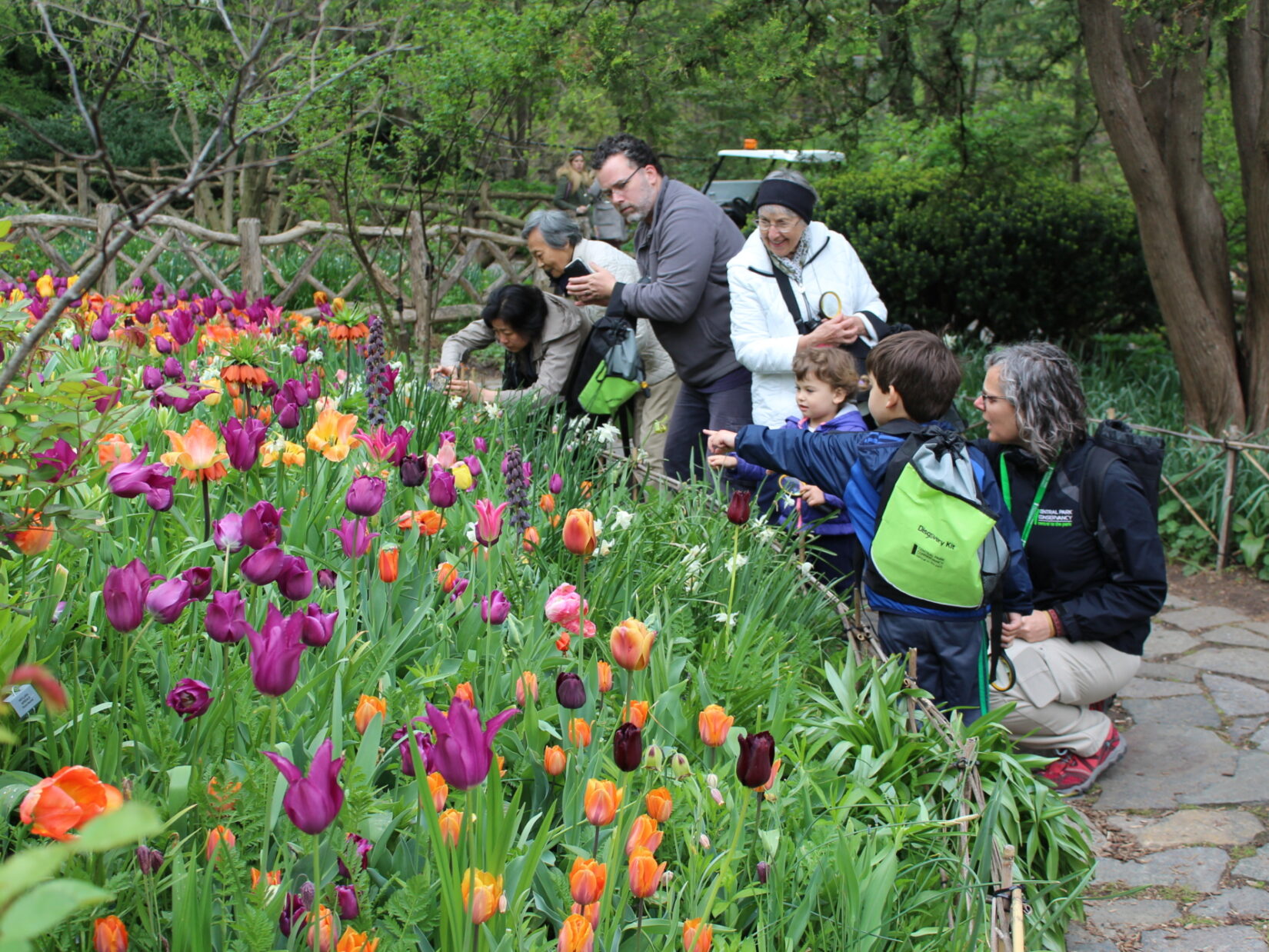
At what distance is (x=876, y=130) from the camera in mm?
14516

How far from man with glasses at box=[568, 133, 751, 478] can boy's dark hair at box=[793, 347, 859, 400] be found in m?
0.71

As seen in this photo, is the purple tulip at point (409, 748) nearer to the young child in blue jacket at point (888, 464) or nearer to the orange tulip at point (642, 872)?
the orange tulip at point (642, 872)

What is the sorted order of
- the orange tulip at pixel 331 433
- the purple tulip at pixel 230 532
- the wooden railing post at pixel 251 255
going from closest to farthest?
the purple tulip at pixel 230 532 → the orange tulip at pixel 331 433 → the wooden railing post at pixel 251 255

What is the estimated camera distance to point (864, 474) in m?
3.10

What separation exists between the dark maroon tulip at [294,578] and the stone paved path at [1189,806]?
1902 millimetres

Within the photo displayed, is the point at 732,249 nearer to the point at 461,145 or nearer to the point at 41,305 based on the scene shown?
the point at 41,305

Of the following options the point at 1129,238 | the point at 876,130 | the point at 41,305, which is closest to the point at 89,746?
the point at 41,305

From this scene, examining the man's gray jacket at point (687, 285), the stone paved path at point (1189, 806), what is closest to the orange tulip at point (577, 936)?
the stone paved path at point (1189, 806)

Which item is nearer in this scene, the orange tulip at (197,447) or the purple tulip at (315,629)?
the purple tulip at (315,629)

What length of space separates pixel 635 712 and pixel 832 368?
2120 millimetres

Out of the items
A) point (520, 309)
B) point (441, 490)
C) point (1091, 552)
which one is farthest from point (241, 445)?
point (520, 309)

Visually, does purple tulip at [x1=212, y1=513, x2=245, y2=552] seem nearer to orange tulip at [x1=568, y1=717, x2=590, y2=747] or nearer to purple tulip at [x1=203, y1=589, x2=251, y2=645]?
purple tulip at [x1=203, y1=589, x2=251, y2=645]

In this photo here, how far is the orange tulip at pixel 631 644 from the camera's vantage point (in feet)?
5.04

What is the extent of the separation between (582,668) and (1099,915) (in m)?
1.57
